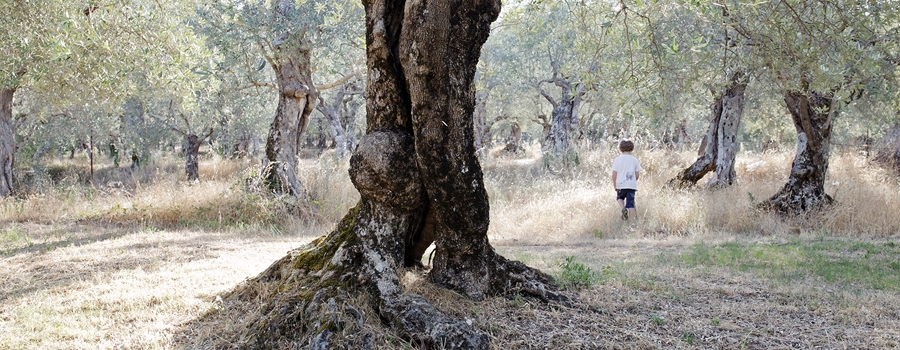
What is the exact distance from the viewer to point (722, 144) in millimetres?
12398

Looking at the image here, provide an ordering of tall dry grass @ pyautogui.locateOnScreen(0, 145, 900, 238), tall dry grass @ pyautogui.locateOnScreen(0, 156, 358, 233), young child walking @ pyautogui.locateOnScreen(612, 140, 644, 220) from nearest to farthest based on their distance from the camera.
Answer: tall dry grass @ pyautogui.locateOnScreen(0, 145, 900, 238), young child walking @ pyautogui.locateOnScreen(612, 140, 644, 220), tall dry grass @ pyautogui.locateOnScreen(0, 156, 358, 233)

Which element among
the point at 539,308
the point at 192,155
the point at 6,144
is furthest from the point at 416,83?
the point at 192,155

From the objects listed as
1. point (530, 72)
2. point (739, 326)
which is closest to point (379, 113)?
point (739, 326)

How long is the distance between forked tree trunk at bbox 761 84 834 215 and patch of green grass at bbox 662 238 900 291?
1768 mm

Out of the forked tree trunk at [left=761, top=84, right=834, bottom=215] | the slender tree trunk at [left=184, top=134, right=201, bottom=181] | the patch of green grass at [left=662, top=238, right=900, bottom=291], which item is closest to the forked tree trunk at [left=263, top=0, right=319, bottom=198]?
the patch of green grass at [left=662, top=238, right=900, bottom=291]

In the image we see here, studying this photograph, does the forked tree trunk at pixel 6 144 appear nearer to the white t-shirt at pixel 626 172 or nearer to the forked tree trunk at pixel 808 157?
the white t-shirt at pixel 626 172

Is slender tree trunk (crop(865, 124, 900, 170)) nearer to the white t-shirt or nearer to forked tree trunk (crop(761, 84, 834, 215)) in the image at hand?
forked tree trunk (crop(761, 84, 834, 215))

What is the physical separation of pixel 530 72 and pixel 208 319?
26139mm

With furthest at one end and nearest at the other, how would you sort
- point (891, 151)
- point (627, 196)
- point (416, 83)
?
point (891, 151) < point (627, 196) < point (416, 83)

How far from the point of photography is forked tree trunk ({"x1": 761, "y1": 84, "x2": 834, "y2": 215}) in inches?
361

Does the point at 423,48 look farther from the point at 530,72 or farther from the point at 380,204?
the point at 530,72

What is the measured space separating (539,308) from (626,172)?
234 inches

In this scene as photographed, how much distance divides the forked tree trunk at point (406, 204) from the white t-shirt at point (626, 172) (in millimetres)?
5548

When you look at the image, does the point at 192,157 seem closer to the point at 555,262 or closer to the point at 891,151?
the point at 555,262
